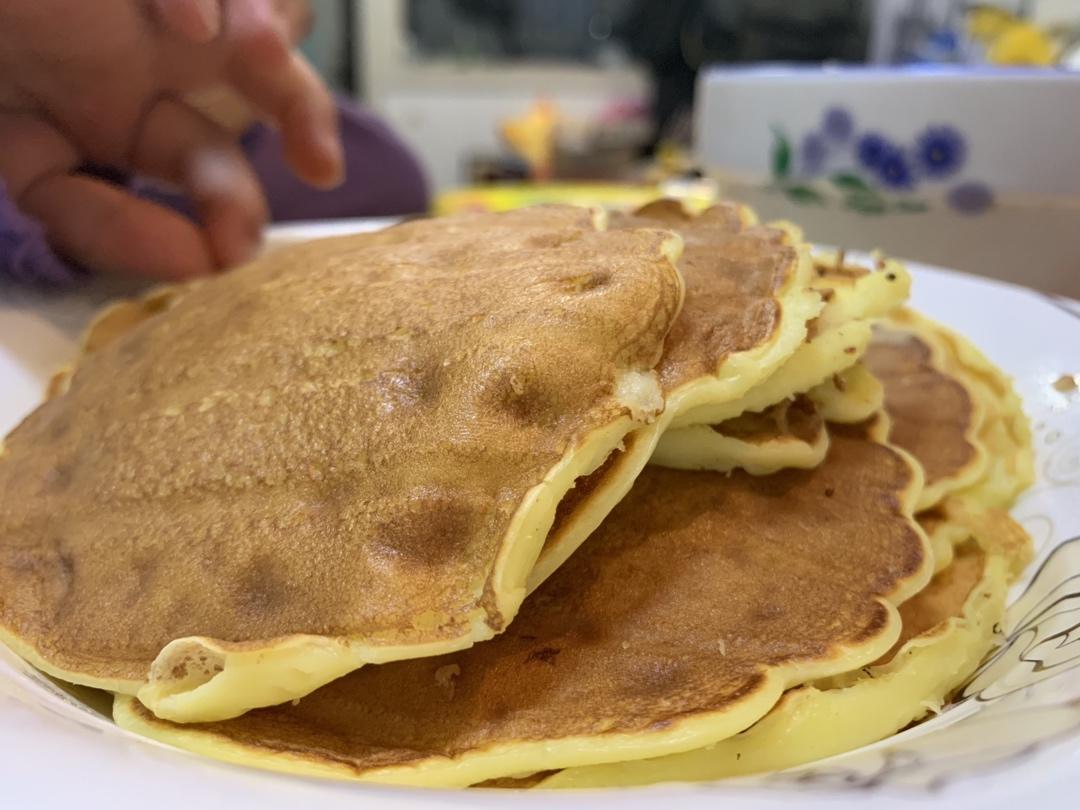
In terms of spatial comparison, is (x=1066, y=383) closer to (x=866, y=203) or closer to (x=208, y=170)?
(x=866, y=203)

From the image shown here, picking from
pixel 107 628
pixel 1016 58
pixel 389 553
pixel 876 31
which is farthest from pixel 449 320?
pixel 876 31

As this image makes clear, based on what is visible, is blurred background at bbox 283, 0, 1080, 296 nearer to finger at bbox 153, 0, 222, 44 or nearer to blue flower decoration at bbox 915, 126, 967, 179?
blue flower decoration at bbox 915, 126, 967, 179

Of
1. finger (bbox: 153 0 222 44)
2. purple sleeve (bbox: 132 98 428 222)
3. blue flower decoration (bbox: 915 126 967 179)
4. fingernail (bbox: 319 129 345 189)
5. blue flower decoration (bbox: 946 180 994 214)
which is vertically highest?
finger (bbox: 153 0 222 44)

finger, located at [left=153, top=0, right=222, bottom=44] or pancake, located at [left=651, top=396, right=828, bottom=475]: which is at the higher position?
finger, located at [left=153, top=0, right=222, bottom=44]

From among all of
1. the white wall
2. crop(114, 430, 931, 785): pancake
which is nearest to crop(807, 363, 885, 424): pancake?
crop(114, 430, 931, 785): pancake

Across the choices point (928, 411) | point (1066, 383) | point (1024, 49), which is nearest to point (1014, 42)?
point (1024, 49)

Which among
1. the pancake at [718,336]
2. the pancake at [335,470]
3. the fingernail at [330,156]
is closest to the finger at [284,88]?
the fingernail at [330,156]
